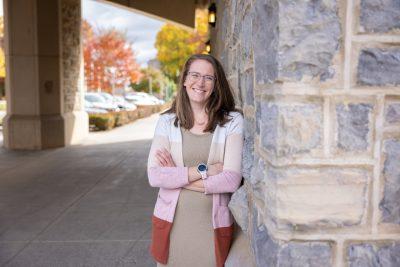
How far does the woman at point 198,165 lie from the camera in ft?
7.87

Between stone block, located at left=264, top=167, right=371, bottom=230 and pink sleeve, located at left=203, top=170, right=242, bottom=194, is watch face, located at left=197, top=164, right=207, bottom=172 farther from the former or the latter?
stone block, located at left=264, top=167, right=371, bottom=230

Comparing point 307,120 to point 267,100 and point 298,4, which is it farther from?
point 298,4

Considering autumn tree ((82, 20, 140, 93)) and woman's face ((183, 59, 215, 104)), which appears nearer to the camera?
woman's face ((183, 59, 215, 104))

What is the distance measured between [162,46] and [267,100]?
38.4 metres

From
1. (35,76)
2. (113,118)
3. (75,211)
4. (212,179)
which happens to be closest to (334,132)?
(212,179)

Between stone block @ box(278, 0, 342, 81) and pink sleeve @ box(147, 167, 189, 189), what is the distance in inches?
34.7

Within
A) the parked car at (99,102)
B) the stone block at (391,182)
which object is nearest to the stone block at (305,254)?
the stone block at (391,182)

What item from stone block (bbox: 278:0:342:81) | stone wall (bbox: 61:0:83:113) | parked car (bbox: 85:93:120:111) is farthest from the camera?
parked car (bbox: 85:93:120:111)

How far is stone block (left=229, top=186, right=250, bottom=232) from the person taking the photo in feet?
7.54

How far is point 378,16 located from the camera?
1.65 m

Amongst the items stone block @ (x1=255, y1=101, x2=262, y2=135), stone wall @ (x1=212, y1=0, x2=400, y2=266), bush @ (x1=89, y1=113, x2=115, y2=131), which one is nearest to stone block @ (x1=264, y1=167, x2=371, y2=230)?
stone wall @ (x1=212, y1=0, x2=400, y2=266)

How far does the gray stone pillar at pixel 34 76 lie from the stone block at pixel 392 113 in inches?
436

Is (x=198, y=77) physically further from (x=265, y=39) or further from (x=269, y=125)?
(x=269, y=125)

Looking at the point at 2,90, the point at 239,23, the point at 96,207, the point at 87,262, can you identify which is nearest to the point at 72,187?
the point at 96,207
